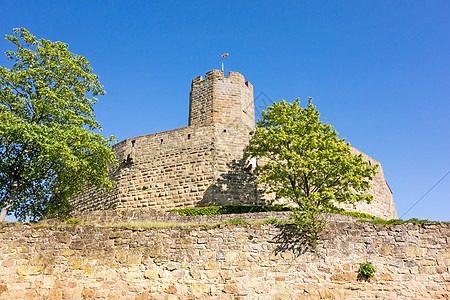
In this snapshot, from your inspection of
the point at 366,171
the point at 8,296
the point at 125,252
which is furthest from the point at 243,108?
the point at 8,296

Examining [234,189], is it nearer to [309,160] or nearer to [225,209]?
[225,209]

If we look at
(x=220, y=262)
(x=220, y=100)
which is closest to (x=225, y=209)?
(x=220, y=100)

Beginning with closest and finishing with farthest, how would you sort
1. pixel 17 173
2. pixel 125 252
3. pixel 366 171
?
1. pixel 125 252
2. pixel 17 173
3. pixel 366 171

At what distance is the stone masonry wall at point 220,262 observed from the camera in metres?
8.62

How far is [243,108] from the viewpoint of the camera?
2345 cm

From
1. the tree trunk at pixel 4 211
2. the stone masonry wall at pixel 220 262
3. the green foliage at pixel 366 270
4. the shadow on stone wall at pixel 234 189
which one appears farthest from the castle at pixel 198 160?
the green foliage at pixel 366 270

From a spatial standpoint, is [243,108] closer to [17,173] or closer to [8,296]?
[17,173]

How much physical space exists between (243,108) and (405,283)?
1661 centimetres

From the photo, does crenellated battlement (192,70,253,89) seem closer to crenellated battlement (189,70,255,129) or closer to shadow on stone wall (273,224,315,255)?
crenellated battlement (189,70,255,129)

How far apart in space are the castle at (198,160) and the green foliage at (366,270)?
1091 centimetres

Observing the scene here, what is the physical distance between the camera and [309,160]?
52.1ft

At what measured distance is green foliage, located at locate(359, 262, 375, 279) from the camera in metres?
8.66

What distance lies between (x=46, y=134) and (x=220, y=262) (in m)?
9.11

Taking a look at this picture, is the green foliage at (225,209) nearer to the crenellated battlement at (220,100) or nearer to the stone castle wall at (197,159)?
the stone castle wall at (197,159)
